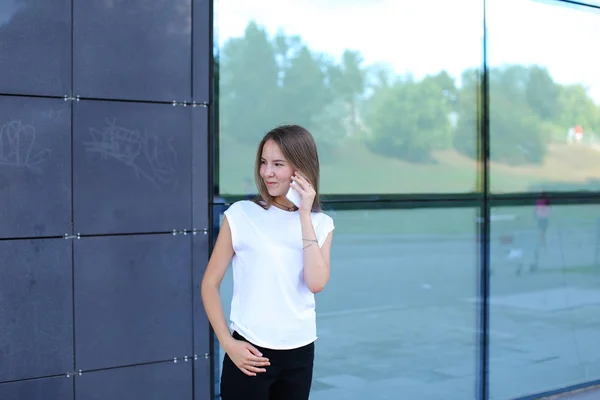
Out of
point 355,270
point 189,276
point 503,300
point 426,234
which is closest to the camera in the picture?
point 189,276

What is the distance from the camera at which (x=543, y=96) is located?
6398 mm

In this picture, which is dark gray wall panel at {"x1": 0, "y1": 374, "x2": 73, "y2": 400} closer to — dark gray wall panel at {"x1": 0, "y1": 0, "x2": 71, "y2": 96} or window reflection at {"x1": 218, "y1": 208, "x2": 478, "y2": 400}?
dark gray wall panel at {"x1": 0, "y1": 0, "x2": 71, "y2": 96}

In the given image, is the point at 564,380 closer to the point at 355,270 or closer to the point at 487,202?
the point at 487,202

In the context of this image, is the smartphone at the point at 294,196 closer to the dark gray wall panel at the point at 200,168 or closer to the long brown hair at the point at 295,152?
the long brown hair at the point at 295,152

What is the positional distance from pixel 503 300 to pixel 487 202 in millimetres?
760

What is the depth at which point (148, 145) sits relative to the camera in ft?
14.2

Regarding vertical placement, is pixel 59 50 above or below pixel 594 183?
above

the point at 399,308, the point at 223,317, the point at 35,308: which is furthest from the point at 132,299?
the point at 399,308

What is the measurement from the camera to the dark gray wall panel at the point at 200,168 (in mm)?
4492

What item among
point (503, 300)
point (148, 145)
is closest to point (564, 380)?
point (503, 300)

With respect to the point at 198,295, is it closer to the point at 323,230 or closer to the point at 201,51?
the point at 201,51

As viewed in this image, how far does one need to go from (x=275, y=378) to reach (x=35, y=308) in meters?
1.70

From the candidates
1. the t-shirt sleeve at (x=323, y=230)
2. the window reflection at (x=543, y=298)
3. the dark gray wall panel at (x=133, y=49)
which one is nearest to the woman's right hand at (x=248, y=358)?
the t-shirt sleeve at (x=323, y=230)

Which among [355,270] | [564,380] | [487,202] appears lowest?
[564,380]
